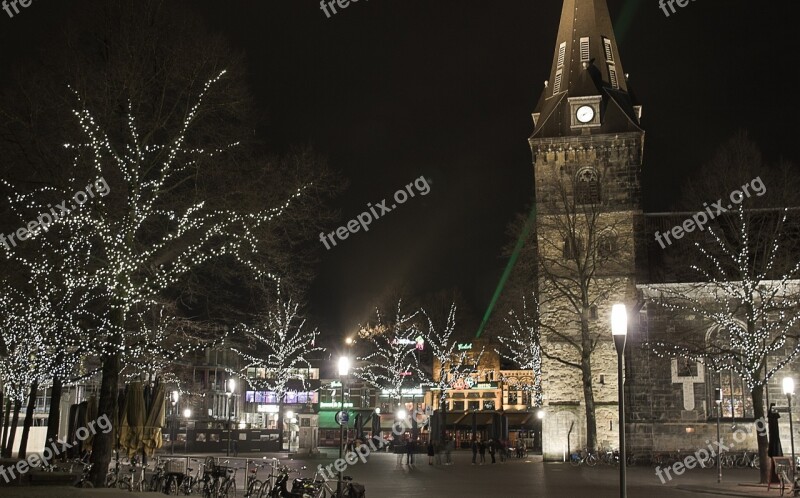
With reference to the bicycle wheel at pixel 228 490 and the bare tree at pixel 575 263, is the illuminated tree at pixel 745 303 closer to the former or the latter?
the bare tree at pixel 575 263

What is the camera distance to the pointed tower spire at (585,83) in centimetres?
4328

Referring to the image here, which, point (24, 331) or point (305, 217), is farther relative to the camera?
point (24, 331)

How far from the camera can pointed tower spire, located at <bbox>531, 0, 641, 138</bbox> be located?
142ft

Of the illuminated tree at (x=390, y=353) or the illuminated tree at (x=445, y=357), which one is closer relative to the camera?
the illuminated tree at (x=445, y=357)

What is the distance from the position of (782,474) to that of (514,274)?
19.8 meters

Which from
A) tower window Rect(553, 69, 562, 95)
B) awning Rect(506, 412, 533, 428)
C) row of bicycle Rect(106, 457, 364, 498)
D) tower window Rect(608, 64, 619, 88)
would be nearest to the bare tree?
tower window Rect(553, 69, 562, 95)

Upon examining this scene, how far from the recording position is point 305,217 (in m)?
20.7

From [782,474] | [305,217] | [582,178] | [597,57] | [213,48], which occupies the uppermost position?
[597,57]

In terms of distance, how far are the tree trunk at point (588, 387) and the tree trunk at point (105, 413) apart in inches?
939

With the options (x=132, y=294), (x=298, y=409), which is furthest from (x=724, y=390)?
(x=298, y=409)

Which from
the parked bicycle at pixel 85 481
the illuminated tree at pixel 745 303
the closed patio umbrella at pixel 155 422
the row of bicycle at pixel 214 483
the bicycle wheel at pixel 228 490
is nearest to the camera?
the row of bicycle at pixel 214 483

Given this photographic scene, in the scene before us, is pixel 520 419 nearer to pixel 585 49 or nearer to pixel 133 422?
pixel 585 49

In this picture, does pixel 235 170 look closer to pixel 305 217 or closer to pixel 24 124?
pixel 305 217

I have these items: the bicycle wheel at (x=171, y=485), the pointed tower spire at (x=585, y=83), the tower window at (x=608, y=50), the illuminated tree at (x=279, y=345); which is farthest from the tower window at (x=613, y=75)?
the bicycle wheel at (x=171, y=485)
